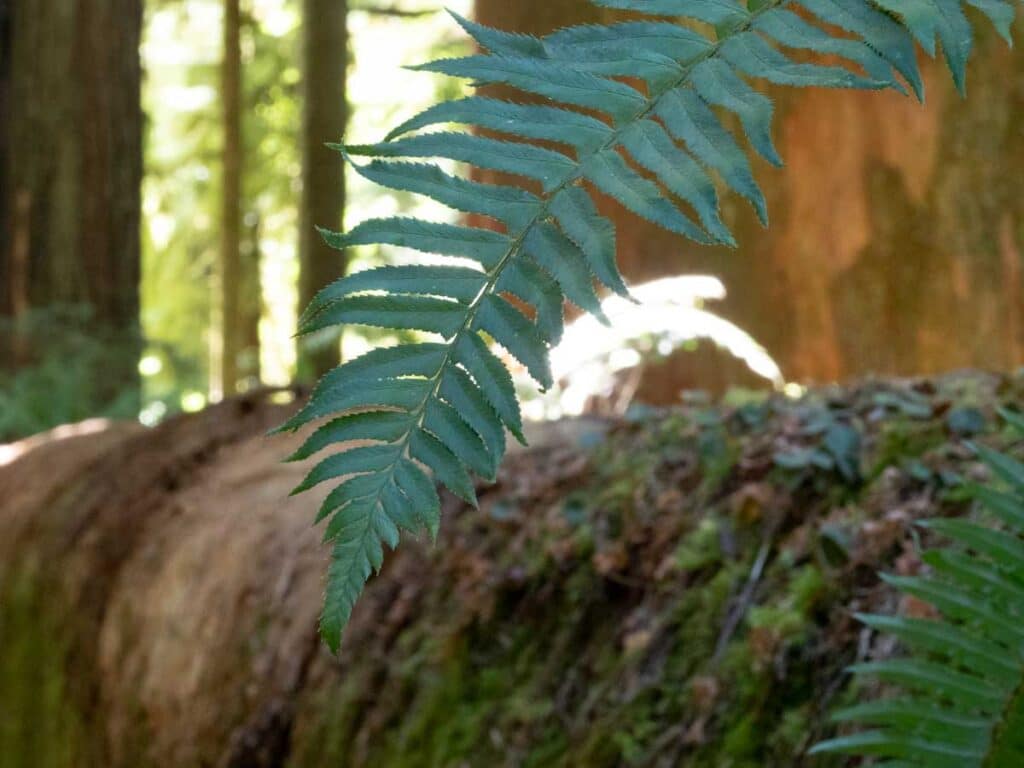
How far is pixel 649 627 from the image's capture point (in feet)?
7.36

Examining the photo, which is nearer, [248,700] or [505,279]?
[505,279]

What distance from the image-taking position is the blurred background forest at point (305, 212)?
5.01m

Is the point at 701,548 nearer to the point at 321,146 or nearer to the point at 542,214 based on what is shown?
the point at 542,214

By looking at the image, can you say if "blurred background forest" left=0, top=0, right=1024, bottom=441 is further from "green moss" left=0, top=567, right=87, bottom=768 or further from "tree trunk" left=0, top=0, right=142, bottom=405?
"green moss" left=0, top=567, right=87, bottom=768

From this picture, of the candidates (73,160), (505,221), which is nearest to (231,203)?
(73,160)

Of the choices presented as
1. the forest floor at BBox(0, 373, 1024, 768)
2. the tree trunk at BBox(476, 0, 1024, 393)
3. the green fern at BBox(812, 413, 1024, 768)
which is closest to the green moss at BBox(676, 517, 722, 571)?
the forest floor at BBox(0, 373, 1024, 768)

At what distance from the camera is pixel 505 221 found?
1114 millimetres

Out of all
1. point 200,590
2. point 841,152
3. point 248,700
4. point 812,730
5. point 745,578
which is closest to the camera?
point 812,730

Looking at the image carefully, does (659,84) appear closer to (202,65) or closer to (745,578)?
(745,578)

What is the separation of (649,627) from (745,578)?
21 centimetres

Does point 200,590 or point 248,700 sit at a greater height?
point 200,590

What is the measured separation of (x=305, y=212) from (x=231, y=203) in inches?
106

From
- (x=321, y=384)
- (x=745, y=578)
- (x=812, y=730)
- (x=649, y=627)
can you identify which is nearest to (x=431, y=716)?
(x=649, y=627)

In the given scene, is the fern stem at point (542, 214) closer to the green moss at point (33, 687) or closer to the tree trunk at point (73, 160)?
the green moss at point (33, 687)
